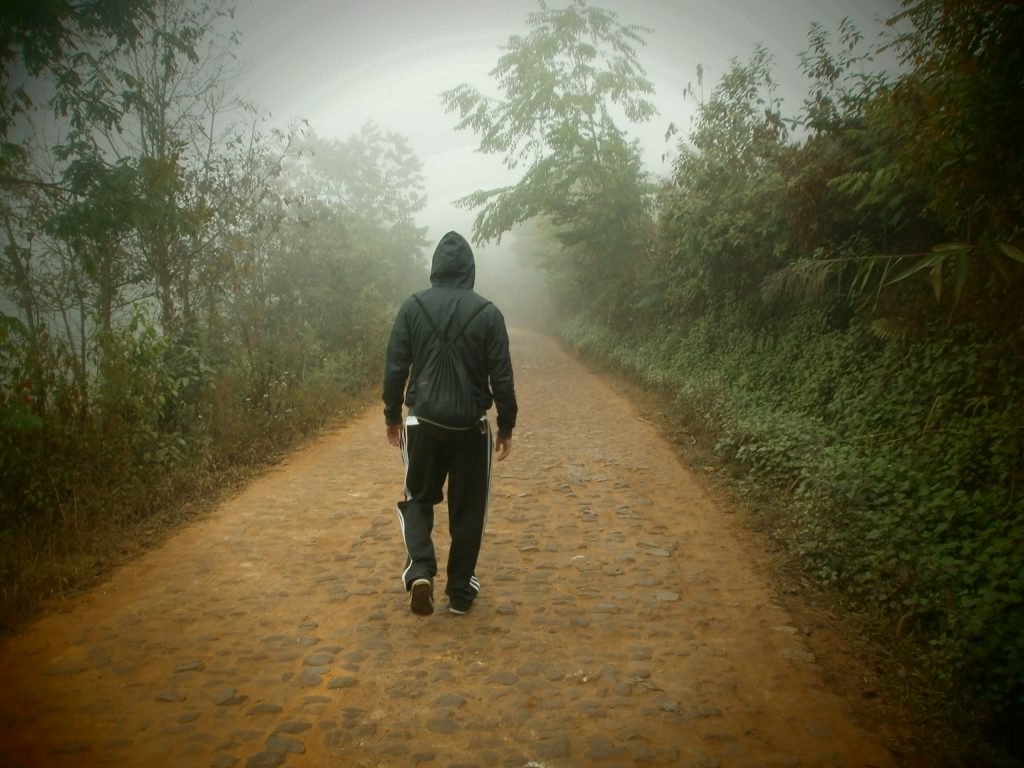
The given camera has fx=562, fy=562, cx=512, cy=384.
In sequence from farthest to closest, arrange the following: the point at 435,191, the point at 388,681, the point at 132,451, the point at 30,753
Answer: the point at 435,191
the point at 132,451
the point at 388,681
the point at 30,753

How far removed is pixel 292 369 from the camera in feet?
34.6

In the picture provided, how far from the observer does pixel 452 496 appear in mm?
3781

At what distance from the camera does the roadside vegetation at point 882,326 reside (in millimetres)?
3188

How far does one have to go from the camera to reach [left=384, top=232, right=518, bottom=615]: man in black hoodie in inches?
143

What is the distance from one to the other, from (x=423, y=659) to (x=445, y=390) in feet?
5.22

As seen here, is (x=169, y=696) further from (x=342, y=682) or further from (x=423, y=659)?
(x=423, y=659)

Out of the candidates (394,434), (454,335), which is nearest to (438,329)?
(454,335)

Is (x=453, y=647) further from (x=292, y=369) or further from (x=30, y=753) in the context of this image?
(x=292, y=369)

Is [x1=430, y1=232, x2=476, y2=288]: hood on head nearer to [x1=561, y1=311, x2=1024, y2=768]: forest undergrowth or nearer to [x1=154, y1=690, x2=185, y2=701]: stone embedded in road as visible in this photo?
[x1=154, y1=690, x2=185, y2=701]: stone embedded in road

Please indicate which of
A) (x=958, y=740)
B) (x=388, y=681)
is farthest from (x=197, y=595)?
(x=958, y=740)

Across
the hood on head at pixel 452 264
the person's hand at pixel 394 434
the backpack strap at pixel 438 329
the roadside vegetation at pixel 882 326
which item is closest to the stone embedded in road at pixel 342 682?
the person's hand at pixel 394 434

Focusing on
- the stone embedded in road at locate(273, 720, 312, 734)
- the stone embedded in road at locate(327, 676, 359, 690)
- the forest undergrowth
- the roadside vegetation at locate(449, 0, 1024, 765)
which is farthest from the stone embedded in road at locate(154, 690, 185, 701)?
the roadside vegetation at locate(449, 0, 1024, 765)

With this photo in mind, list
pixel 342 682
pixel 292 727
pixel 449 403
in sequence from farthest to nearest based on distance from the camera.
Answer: pixel 449 403, pixel 342 682, pixel 292 727

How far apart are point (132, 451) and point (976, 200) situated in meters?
7.50
